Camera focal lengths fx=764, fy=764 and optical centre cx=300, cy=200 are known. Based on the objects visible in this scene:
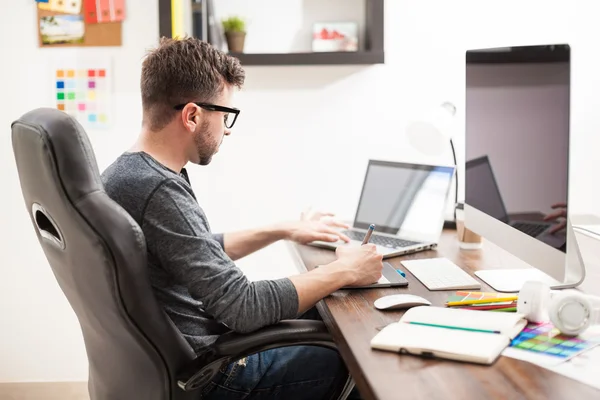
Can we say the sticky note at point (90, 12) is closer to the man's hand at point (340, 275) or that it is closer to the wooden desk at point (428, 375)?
the man's hand at point (340, 275)

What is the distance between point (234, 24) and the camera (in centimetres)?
278

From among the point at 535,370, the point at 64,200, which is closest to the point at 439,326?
the point at 535,370

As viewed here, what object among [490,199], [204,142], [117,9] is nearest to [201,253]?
[204,142]

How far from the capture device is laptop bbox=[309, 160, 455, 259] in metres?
2.28

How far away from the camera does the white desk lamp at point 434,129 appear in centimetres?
239

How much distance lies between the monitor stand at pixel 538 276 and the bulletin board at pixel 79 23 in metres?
1.69

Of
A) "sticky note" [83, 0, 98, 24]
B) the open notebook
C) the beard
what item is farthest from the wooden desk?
"sticky note" [83, 0, 98, 24]

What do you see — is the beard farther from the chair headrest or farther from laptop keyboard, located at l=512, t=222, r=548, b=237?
laptop keyboard, located at l=512, t=222, r=548, b=237

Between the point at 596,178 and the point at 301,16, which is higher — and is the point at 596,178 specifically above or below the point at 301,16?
below

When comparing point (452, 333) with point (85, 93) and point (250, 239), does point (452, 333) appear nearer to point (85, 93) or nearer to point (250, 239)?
point (250, 239)

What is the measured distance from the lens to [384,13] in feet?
9.20

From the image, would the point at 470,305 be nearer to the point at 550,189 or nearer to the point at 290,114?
the point at 550,189

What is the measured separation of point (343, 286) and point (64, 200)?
0.67m

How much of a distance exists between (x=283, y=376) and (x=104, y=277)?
1.77 feet
